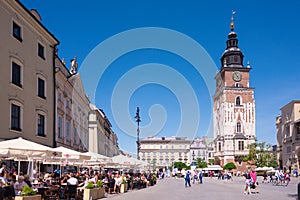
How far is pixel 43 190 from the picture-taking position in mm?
16641

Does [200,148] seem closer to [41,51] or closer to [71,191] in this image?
[41,51]

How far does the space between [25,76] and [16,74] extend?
118cm

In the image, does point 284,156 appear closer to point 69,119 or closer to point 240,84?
point 240,84

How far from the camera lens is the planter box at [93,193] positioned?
19297mm

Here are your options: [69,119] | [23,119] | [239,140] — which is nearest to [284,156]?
[239,140]

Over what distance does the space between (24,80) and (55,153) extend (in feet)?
29.9

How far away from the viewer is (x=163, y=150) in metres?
176

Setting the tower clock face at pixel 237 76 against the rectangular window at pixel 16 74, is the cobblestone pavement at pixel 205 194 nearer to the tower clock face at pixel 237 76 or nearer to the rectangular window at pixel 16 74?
the rectangular window at pixel 16 74

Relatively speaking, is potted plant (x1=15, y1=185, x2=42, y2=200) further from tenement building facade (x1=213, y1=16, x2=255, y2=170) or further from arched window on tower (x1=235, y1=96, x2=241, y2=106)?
arched window on tower (x1=235, y1=96, x2=241, y2=106)

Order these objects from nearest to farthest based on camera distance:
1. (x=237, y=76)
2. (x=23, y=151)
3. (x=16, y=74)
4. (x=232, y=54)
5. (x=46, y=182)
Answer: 1. (x=23, y=151)
2. (x=46, y=182)
3. (x=16, y=74)
4. (x=237, y=76)
5. (x=232, y=54)

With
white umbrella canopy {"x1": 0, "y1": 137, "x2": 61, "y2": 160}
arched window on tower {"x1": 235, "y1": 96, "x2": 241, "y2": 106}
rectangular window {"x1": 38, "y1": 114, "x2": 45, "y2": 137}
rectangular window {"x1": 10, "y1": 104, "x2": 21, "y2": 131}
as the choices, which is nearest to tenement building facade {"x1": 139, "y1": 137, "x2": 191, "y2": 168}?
arched window on tower {"x1": 235, "y1": 96, "x2": 241, "y2": 106}

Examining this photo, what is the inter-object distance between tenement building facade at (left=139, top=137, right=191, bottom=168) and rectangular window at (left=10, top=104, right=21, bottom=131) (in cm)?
15014

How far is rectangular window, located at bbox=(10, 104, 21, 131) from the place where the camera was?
22.9 meters

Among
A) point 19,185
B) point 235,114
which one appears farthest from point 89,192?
point 235,114
